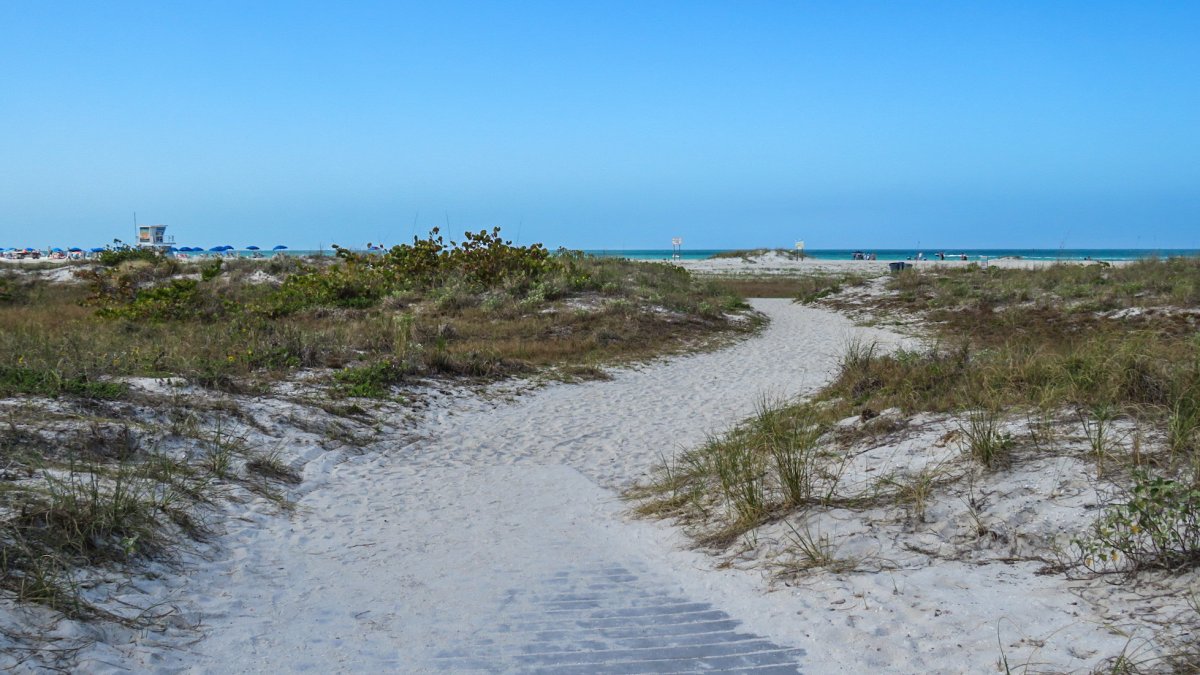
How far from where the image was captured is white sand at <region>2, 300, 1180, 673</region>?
387 centimetres

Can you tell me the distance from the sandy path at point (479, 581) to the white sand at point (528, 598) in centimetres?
2

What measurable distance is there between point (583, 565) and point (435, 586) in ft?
3.44

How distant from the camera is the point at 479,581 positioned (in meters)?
5.12

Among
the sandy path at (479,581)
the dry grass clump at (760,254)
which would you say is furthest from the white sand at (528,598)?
the dry grass clump at (760,254)

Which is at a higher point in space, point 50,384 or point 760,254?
→ point 760,254

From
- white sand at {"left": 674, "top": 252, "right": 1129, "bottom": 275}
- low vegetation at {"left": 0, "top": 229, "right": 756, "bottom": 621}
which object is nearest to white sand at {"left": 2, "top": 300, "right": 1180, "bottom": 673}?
low vegetation at {"left": 0, "top": 229, "right": 756, "bottom": 621}

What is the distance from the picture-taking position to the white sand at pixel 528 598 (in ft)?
12.7

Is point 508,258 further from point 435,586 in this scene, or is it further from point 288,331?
point 435,586

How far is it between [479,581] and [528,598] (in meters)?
0.45

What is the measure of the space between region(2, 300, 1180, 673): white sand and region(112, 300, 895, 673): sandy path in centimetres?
2

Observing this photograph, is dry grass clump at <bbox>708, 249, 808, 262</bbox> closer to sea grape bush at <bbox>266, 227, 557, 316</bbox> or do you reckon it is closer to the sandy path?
sea grape bush at <bbox>266, 227, 557, 316</bbox>

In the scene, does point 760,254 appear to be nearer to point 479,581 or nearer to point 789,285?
point 789,285

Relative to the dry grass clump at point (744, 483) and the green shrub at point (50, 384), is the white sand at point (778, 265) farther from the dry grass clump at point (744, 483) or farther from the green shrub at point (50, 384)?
the green shrub at point (50, 384)

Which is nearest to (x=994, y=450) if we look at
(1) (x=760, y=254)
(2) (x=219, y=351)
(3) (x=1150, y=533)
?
(3) (x=1150, y=533)
